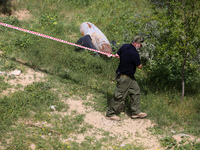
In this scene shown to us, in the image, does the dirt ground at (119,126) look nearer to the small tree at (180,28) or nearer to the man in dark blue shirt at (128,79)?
the man in dark blue shirt at (128,79)

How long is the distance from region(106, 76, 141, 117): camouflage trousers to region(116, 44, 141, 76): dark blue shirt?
0.60 ft

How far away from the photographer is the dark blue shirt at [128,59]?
17.8 feet

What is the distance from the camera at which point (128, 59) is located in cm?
546

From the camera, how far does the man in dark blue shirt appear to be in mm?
5477

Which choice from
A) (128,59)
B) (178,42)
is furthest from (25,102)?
(178,42)

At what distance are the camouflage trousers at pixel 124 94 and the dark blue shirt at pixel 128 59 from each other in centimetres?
18

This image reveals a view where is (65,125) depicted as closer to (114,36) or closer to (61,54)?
(61,54)

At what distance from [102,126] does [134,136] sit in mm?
773

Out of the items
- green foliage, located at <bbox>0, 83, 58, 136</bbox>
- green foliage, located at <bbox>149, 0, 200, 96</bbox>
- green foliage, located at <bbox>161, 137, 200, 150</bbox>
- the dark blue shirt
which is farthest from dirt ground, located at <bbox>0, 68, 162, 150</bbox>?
green foliage, located at <bbox>149, 0, 200, 96</bbox>

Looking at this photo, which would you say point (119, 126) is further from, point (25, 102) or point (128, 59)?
point (25, 102)

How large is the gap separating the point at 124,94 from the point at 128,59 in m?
0.86

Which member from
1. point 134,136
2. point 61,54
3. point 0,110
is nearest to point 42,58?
point 61,54

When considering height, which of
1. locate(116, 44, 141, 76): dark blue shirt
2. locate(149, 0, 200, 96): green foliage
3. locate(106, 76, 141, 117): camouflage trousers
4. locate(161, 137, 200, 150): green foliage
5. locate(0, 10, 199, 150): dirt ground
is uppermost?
locate(149, 0, 200, 96): green foliage

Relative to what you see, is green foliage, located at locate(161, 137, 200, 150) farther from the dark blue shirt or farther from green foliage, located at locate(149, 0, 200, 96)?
green foliage, located at locate(149, 0, 200, 96)
